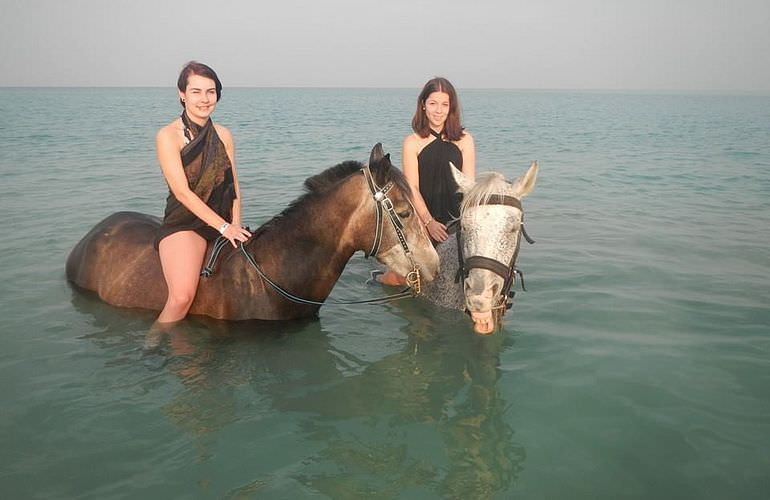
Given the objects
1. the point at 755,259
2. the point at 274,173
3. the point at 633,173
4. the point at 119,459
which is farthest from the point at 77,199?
the point at 633,173

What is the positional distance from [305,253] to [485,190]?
5.86 feet

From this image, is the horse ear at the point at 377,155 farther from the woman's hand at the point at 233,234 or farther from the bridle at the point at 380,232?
the woman's hand at the point at 233,234

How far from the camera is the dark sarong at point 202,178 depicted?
4660mm

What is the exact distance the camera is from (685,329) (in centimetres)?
557

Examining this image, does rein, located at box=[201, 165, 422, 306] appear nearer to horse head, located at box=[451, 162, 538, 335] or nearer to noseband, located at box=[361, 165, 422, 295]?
noseband, located at box=[361, 165, 422, 295]

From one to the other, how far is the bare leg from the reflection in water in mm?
392

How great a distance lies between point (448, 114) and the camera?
5.52 metres

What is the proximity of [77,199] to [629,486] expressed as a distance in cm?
1272

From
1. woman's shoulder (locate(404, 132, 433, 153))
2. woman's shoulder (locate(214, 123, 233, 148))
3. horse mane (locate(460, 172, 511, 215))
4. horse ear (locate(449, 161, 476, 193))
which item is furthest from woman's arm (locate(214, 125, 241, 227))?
horse mane (locate(460, 172, 511, 215))

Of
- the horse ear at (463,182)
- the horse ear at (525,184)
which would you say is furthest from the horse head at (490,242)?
the horse ear at (463,182)

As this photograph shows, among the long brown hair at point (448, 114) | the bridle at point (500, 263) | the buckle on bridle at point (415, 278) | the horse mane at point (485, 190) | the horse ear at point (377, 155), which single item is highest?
the long brown hair at point (448, 114)

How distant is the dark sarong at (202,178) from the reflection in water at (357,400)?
945 millimetres

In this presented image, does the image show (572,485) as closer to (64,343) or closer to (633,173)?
(64,343)

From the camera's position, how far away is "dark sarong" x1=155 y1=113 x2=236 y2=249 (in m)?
4.66
